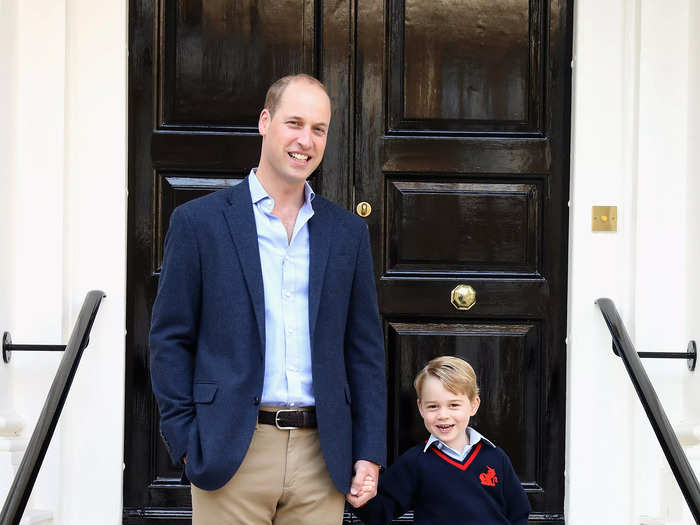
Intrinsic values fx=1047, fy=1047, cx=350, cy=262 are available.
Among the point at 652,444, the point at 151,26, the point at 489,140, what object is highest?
the point at 151,26

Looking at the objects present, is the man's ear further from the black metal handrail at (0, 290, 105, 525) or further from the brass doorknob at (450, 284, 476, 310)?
the brass doorknob at (450, 284, 476, 310)

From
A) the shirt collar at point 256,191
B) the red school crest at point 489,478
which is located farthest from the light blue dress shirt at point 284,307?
the red school crest at point 489,478

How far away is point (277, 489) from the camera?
2.93m

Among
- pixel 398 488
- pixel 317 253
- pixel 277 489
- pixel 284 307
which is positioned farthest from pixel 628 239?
pixel 277 489

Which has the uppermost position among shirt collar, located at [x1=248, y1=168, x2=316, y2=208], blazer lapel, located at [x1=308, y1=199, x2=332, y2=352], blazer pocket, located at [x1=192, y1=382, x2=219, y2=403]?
shirt collar, located at [x1=248, y1=168, x2=316, y2=208]

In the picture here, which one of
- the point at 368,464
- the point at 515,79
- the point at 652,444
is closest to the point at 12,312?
the point at 368,464

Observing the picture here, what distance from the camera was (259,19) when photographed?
447 cm

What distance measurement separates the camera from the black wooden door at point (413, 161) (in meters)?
4.44

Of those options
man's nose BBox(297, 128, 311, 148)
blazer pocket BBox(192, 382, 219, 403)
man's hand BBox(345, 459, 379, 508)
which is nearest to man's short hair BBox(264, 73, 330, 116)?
man's nose BBox(297, 128, 311, 148)

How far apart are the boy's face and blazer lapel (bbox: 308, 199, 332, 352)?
0.84m

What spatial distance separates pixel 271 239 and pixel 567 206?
187 centimetres

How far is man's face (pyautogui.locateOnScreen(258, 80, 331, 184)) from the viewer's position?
2.95 m

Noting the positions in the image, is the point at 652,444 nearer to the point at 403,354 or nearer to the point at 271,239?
the point at 403,354

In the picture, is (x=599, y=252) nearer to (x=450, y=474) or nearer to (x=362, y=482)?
(x=450, y=474)
